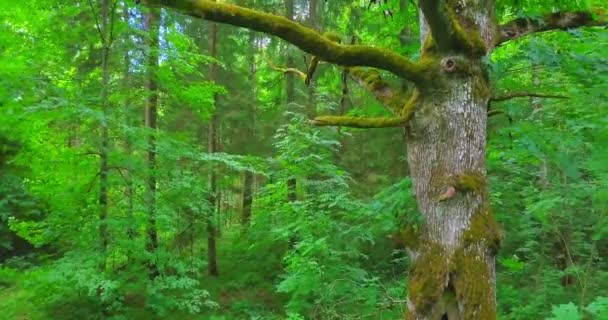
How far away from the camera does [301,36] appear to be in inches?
111

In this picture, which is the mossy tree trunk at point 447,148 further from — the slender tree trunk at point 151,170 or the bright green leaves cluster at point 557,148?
the slender tree trunk at point 151,170

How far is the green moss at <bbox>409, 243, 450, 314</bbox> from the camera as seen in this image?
2926 mm

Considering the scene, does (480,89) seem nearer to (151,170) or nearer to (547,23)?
(547,23)

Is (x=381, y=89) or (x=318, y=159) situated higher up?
(x=381, y=89)

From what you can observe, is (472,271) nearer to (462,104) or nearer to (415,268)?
(415,268)

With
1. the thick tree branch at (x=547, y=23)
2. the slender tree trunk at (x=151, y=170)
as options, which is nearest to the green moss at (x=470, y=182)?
the thick tree branch at (x=547, y=23)

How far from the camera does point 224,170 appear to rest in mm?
12734

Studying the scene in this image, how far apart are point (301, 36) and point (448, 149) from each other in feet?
3.89

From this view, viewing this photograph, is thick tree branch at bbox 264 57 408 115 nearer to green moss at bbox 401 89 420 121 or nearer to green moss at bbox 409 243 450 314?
green moss at bbox 401 89 420 121

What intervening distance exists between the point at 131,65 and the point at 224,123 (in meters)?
6.02

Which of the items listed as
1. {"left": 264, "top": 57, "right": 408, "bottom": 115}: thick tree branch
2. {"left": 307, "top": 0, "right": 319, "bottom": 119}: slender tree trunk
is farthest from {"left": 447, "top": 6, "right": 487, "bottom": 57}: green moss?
{"left": 307, "top": 0, "right": 319, "bottom": 119}: slender tree trunk

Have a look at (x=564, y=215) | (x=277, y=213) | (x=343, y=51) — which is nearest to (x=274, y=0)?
(x=277, y=213)

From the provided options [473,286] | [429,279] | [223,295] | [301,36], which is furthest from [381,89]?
[223,295]

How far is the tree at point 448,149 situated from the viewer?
113 inches
